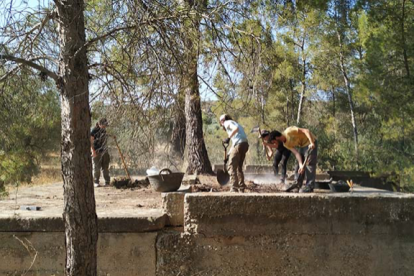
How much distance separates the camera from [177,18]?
3.54 m

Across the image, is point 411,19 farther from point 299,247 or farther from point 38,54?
point 38,54

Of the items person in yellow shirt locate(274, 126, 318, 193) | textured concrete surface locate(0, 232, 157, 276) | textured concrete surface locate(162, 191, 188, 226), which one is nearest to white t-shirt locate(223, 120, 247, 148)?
person in yellow shirt locate(274, 126, 318, 193)

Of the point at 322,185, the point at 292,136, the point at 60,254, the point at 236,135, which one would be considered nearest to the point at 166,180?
the point at 236,135

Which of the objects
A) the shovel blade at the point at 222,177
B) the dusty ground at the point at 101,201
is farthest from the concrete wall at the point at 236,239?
the shovel blade at the point at 222,177

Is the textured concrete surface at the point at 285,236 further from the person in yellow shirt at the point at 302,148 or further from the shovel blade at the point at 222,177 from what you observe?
the shovel blade at the point at 222,177

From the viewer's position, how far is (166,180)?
637 cm

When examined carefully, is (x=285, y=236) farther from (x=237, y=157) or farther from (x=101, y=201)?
(x=101, y=201)

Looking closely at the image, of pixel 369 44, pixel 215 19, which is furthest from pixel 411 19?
pixel 215 19

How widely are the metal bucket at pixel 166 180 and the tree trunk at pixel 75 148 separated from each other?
3047 millimetres

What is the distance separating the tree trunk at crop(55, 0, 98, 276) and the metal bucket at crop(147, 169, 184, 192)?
3047 millimetres

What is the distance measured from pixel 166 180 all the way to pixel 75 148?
3.22 m

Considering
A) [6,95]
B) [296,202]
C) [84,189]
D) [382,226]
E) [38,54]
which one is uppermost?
[38,54]

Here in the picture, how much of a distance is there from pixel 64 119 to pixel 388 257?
397 cm

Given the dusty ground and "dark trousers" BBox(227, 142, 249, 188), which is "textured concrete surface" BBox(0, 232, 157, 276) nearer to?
the dusty ground
